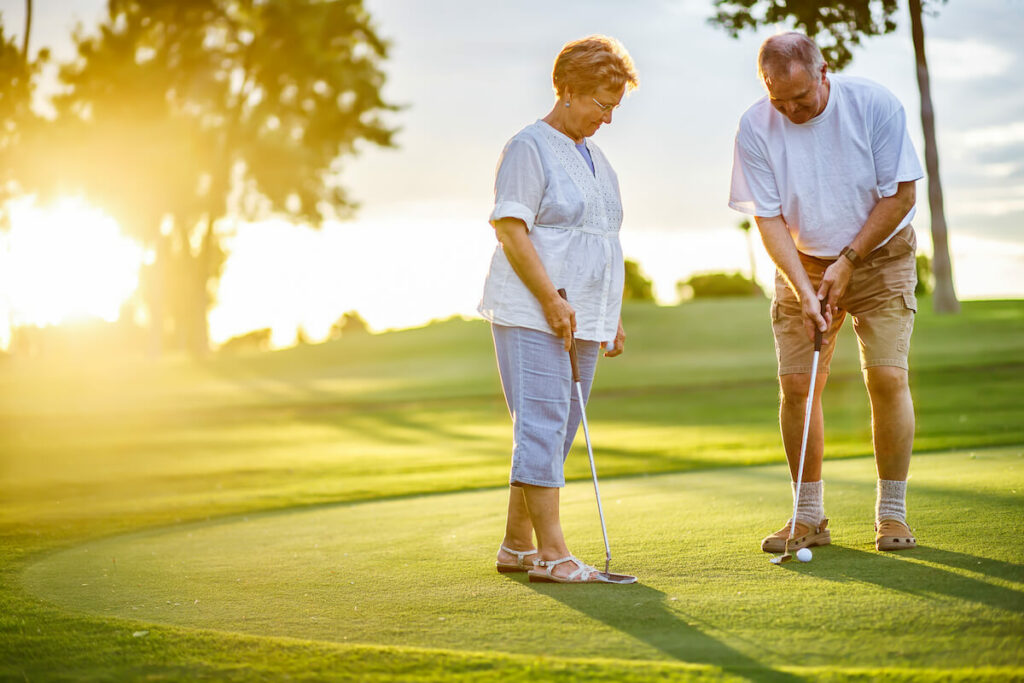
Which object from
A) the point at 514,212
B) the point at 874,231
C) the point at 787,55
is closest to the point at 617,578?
the point at 514,212

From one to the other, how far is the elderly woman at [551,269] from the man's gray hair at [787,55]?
0.48 meters

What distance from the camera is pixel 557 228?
396 centimetres

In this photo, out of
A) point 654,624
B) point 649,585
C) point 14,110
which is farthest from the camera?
point 14,110

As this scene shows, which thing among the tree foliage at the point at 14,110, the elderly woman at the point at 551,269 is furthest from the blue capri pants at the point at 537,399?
the tree foliage at the point at 14,110

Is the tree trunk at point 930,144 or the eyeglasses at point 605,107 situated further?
the tree trunk at point 930,144

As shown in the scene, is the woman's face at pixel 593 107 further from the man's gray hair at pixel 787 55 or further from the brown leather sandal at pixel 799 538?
the brown leather sandal at pixel 799 538

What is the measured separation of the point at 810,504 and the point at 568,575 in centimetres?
104

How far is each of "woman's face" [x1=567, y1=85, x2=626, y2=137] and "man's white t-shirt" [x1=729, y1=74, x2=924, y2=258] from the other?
0.64 metres

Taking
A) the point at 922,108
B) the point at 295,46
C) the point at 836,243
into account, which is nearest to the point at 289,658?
the point at 836,243

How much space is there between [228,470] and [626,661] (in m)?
9.00

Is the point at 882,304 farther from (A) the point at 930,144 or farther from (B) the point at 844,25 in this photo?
(A) the point at 930,144

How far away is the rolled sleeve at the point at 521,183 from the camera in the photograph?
3832 millimetres

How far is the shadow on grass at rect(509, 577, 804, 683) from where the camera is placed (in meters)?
2.54

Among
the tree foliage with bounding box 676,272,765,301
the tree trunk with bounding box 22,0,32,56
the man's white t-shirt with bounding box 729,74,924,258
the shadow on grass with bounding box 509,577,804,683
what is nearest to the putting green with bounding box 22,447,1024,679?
the shadow on grass with bounding box 509,577,804,683
